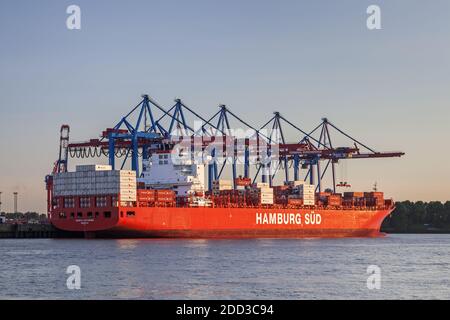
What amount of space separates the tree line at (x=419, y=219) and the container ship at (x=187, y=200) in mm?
49792

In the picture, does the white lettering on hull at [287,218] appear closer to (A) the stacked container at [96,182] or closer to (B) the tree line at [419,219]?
(A) the stacked container at [96,182]

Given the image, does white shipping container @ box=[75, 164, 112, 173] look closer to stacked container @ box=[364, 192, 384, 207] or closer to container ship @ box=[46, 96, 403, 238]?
container ship @ box=[46, 96, 403, 238]

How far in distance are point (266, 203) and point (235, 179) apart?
4.73 meters

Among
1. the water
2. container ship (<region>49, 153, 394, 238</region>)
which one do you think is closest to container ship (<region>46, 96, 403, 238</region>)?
container ship (<region>49, 153, 394, 238</region>)

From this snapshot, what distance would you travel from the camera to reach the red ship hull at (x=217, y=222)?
7506 centimetres

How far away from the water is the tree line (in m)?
100

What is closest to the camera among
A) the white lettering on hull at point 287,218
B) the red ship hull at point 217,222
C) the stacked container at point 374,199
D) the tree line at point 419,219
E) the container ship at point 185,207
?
the red ship hull at point 217,222

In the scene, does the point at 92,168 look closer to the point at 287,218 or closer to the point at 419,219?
the point at 287,218

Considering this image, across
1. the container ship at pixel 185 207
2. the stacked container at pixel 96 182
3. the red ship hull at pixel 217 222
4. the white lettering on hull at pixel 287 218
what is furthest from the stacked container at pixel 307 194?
the stacked container at pixel 96 182

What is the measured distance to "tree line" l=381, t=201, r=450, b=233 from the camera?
513 ft

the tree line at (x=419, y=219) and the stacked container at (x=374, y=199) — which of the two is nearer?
the stacked container at (x=374, y=199)

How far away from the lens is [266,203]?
295 feet

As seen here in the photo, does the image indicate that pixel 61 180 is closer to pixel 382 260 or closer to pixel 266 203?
pixel 266 203
